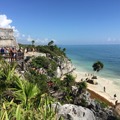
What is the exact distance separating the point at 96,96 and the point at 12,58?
58.6 feet

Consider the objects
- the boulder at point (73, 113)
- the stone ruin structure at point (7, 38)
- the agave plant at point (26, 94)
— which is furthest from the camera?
the stone ruin structure at point (7, 38)

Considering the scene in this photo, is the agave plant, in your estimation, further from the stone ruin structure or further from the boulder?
the stone ruin structure

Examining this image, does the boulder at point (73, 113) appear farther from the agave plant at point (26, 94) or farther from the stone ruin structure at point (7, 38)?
the stone ruin structure at point (7, 38)

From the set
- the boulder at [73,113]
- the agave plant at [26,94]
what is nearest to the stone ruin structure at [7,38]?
the boulder at [73,113]

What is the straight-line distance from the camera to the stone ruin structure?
30005 millimetres

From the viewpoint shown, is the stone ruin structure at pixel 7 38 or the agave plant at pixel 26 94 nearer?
the agave plant at pixel 26 94

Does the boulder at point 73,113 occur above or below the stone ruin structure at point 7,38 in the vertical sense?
below

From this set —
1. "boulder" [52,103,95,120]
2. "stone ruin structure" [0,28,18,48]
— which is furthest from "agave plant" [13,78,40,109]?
"stone ruin structure" [0,28,18,48]

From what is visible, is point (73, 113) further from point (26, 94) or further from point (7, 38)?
point (7, 38)

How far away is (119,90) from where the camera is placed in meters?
46.8

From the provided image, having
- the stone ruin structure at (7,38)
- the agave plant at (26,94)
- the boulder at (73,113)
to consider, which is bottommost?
the boulder at (73,113)

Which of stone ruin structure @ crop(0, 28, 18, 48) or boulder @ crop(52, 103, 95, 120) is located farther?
stone ruin structure @ crop(0, 28, 18, 48)

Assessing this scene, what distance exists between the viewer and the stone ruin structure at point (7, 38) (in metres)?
30.0

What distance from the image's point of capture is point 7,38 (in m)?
30.7
